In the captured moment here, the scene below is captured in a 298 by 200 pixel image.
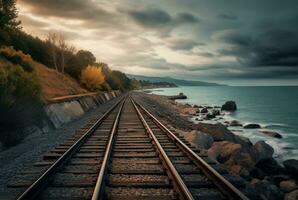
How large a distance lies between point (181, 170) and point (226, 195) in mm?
2046

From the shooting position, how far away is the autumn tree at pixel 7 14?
78.8 feet

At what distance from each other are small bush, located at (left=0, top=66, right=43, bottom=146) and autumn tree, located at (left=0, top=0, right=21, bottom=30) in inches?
439

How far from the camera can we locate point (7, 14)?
24312 millimetres

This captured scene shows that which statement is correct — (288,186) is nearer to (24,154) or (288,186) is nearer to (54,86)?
(24,154)

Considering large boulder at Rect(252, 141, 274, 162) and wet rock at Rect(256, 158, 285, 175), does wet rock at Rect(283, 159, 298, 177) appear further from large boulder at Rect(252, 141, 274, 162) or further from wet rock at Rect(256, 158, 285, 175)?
large boulder at Rect(252, 141, 274, 162)

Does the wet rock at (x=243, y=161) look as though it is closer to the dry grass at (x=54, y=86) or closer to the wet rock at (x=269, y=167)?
the wet rock at (x=269, y=167)

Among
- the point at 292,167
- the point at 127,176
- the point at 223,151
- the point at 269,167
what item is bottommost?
the point at 269,167

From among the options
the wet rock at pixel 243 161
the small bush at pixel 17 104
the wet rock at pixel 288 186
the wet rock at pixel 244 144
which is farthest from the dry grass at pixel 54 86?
the wet rock at pixel 288 186

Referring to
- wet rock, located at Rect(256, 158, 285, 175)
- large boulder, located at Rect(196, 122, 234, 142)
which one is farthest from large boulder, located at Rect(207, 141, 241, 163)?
large boulder, located at Rect(196, 122, 234, 142)

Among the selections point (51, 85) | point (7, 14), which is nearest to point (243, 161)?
point (7, 14)

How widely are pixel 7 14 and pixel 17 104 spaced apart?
14253 mm

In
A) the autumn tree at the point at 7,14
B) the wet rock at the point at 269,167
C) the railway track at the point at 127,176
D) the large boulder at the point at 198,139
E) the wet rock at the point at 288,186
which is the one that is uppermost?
the autumn tree at the point at 7,14

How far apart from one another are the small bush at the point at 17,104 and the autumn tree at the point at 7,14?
36.6ft

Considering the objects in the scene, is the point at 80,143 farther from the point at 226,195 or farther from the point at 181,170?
the point at 226,195
